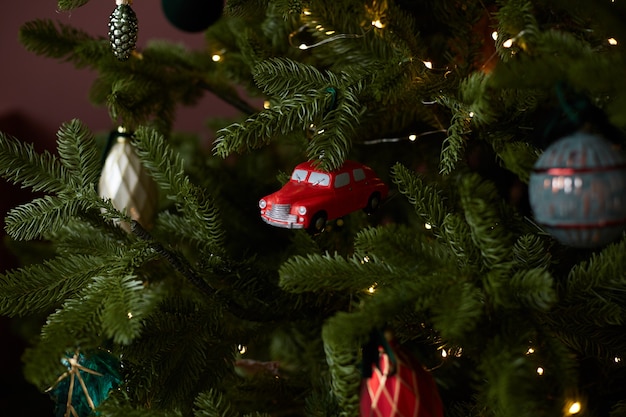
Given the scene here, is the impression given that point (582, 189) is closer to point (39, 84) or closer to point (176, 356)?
point (176, 356)

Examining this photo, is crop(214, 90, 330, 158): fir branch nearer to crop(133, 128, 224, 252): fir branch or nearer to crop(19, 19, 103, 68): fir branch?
crop(133, 128, 224, 252): fir branch

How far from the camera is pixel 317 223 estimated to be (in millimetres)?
635

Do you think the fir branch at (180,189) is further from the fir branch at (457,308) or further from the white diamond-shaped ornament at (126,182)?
the fir branch at (457,308)

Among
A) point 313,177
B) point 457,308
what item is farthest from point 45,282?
point 457,308

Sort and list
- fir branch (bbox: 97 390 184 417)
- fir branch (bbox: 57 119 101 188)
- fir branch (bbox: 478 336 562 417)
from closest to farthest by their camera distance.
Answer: fir branch (bbox: 478 336 562 417), fir branch (bbox: 97 390 184 417), fir branch (bbox: 57 119 101 188)

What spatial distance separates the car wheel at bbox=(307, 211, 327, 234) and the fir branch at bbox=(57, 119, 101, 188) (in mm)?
229

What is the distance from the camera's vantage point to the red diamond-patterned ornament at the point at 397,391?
0.53m

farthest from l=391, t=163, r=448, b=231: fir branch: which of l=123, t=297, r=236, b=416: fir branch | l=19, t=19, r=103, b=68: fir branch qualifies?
l=19, t=19, r=103, b=68: fir branch

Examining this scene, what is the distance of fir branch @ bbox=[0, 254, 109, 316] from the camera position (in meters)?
0.63

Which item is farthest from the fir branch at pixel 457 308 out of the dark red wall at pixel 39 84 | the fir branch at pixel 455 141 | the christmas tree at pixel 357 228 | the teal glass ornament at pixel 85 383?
the dark red wall at pixel 39 84

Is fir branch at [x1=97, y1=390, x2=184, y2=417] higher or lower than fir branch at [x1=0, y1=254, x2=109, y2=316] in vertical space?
lower

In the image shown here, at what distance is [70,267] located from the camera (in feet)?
2.09

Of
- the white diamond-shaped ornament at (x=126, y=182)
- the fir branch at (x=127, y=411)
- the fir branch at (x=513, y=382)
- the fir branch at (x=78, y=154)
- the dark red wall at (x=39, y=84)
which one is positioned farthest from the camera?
the dark red wall at (x=39, y=84)

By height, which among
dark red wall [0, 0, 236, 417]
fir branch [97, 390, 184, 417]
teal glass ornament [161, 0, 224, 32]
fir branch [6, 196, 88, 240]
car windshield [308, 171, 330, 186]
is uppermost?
dark red wall [0, 0, 236, 417]
